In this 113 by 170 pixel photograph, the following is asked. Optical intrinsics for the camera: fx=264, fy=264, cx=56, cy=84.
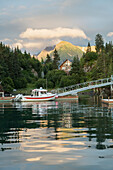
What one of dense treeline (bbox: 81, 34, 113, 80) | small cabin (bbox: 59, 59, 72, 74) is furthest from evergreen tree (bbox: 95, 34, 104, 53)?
small cabin (bbox: 59, 59, 72, 74)

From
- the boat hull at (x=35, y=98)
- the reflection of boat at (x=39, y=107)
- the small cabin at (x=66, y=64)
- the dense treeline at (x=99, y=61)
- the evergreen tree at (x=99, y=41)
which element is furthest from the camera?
the evergreen tree at (x=99, y=41)

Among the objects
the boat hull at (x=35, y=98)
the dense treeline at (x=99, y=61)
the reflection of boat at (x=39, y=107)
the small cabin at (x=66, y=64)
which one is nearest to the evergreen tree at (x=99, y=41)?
the dense treeline at (x=99, y=61)

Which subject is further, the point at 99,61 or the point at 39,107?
the point at 99,61

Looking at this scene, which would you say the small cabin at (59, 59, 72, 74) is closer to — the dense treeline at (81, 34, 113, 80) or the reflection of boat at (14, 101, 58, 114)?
the dense treeline at (81, 34, 113, 80)

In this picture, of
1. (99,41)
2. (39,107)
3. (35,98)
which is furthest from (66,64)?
(39,107)

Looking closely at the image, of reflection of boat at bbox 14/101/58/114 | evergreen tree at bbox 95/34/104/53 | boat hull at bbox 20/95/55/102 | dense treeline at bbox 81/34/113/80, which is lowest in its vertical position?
reflection of boat at bbox 14/101/58/114

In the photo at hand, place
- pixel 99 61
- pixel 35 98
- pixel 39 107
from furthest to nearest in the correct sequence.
A: pixel 99 61 → pixel 35 98 → pixel 39 107

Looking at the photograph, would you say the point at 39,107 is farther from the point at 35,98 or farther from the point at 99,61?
the point at 99,61

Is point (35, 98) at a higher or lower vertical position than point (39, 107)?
higher

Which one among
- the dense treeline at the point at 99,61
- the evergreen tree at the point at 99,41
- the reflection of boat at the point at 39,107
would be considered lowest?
the reflection of boat at the point at 39,107

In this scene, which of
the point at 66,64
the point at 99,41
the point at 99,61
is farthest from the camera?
the point at 99,41

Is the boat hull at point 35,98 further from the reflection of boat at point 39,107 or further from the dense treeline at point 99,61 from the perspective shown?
the dense treeline at point 99,61

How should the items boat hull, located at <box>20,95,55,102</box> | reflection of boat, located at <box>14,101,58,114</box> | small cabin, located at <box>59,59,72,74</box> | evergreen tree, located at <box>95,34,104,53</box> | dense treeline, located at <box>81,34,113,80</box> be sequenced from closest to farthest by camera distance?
reflection of boat, located at <box>14,101,58,114</box>, boat hull, located at <box>20,95,55,102</box>, dense treeline, located at <box>81,34,113,80</box>, small cabin, located at <box>59,59,72,74</box>, evergreen tree, located at <box>95,34,104,53</box>

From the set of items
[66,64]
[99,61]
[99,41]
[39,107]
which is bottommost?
[39,107]
